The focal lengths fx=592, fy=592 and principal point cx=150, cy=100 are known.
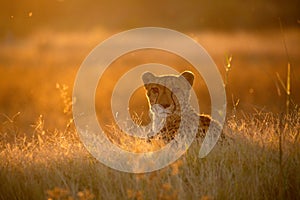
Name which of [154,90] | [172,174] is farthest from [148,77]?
[172,174]

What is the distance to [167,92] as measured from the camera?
703 cm

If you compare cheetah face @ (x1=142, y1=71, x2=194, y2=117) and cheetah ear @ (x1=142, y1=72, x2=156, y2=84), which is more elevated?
cheetah ear @ (x1=142, y1=72, x2=156, y2=84)

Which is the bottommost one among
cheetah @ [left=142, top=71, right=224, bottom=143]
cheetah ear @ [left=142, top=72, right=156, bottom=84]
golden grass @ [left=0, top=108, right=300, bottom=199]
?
golden grass @ [left=0, top=108, right=300, bottom=199]

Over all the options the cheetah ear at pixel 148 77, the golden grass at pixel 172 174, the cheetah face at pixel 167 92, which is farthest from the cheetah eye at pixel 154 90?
the golden grass at pixel 172 174

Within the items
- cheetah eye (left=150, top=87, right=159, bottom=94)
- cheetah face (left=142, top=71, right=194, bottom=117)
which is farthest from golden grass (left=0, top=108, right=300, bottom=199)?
cheetah eye (left=150, top=87, right=159, bottom=94)

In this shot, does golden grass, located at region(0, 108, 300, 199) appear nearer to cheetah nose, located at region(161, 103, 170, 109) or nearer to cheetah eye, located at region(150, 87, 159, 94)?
cheetah nose, located at region(161, 103, 170, 109)

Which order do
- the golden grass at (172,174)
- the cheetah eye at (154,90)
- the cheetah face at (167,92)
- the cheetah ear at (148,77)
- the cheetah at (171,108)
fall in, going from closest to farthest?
1. the golden grass at (172,174)
2. the cheetah at (171,108)
3. the cheetah face at (167,92)
4. the cheetah eye at (154,90)
5. the cheetah ear at (148,77)

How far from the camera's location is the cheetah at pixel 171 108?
667 cm

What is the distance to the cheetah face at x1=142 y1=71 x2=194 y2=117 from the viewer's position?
6.94 m

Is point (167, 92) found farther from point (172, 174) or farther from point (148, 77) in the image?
point (172, 174)

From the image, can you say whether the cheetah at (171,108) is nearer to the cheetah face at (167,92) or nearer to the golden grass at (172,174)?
the cheetah face at (167,92)

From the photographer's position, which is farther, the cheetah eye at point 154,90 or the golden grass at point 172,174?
the cheetah eye at point 154,90

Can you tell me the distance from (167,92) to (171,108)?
22cm

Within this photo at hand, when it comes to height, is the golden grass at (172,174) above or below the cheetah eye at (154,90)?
below
